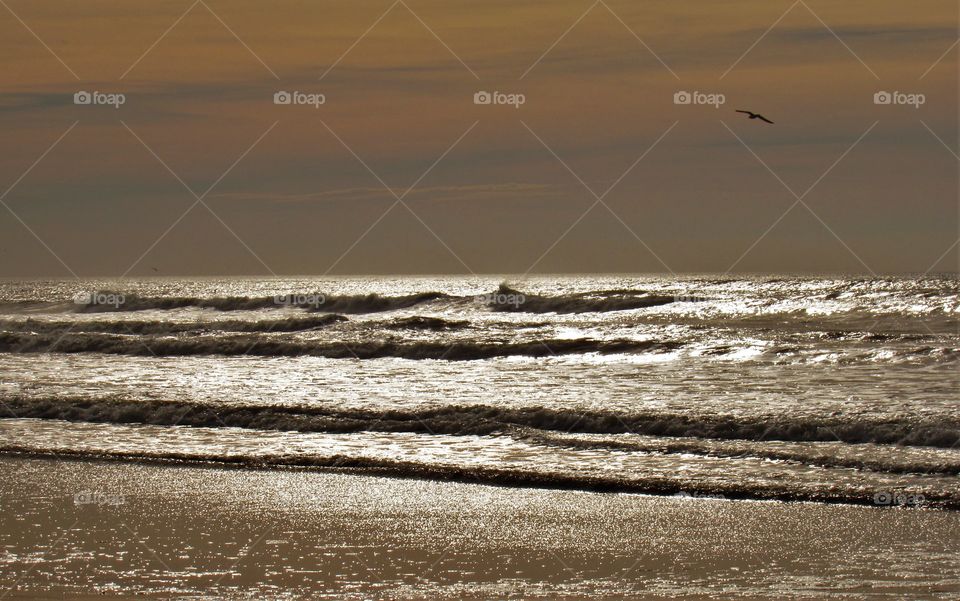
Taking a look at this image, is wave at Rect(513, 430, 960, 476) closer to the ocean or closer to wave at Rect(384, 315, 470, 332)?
the ocean

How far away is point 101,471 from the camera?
1132 centimetres

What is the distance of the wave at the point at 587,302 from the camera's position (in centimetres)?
4638

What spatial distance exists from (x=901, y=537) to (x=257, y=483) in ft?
21.5

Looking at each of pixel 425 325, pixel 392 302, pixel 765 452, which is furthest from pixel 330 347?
pixel 392 302

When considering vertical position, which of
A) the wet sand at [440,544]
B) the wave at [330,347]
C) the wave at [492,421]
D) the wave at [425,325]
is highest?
the wave at [425,325]

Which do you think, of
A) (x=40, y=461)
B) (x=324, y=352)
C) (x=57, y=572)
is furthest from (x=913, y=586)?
(x=324, y=352)

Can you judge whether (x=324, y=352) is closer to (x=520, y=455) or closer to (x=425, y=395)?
(x=425, y=395)

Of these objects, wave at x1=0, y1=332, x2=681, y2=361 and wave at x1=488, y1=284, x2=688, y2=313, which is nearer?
wave at x1=0, y1=332, x2=681, y2=361

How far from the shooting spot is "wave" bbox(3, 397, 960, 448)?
12.3 metres

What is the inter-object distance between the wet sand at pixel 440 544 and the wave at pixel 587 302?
1428 inches

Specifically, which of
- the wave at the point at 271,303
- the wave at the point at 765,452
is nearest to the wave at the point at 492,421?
the wave at the point at 765,452

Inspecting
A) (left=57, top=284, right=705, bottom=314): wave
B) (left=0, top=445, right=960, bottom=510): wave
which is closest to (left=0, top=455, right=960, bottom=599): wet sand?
(left=0, top=445, right=960, bottom=510): wave

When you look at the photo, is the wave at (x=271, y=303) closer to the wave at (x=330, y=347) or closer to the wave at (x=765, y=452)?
the wave at (x=330, y=347)

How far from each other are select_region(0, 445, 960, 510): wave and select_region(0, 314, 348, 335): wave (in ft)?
87.7
